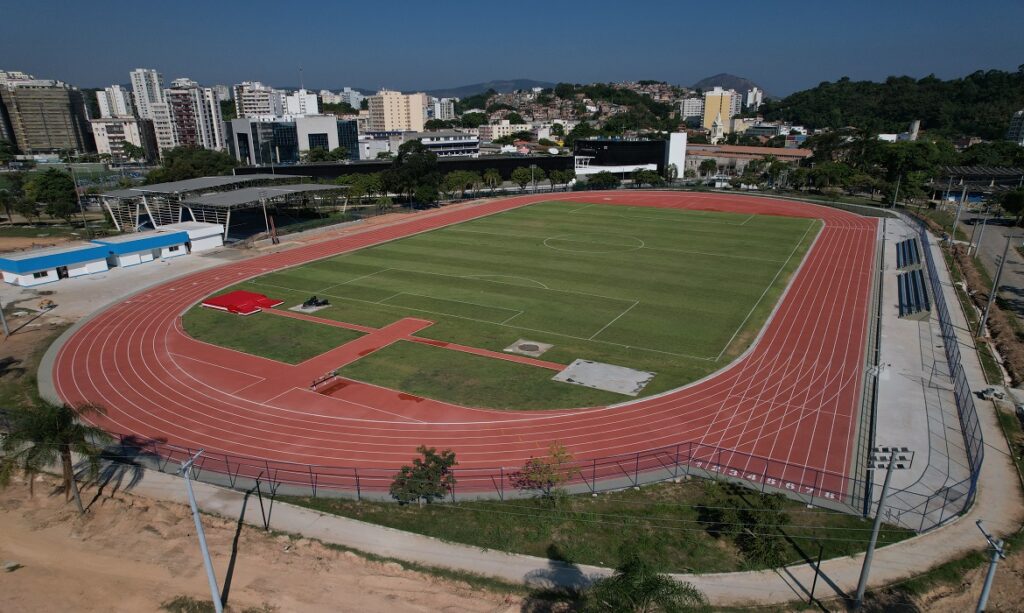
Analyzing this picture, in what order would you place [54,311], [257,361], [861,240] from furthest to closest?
[861,240], [54,311], [257,361]

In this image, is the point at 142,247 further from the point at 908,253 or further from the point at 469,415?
the point at 908,253

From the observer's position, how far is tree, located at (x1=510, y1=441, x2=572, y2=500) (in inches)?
704

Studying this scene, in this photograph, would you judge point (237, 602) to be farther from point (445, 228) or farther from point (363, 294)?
point (445, 228)

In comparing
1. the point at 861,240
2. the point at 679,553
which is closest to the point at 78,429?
the point at 679,553

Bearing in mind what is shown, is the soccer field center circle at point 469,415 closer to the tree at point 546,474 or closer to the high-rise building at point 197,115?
the tree at point 546,474

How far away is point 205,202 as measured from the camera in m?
53.2

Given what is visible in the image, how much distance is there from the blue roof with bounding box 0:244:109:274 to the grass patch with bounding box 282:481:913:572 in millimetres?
36194

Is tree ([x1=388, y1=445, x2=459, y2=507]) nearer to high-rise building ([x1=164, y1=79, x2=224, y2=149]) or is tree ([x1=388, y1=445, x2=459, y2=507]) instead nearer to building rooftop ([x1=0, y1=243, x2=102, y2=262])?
building rooftop ([x1=0, y1=243, x2=102, y2=262])

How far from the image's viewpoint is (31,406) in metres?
24.1

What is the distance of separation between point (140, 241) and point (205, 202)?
24.6ft

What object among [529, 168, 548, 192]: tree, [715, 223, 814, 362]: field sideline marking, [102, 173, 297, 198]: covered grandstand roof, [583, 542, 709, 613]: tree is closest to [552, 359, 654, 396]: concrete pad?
[715, 223, 814, 362]: field sideline marking

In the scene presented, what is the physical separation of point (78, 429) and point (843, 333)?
33.7 metres

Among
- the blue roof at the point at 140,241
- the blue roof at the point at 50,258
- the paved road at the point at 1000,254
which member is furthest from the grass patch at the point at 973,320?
the blue roof at the point at 50,258

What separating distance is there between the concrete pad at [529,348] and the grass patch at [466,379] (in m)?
1.40
